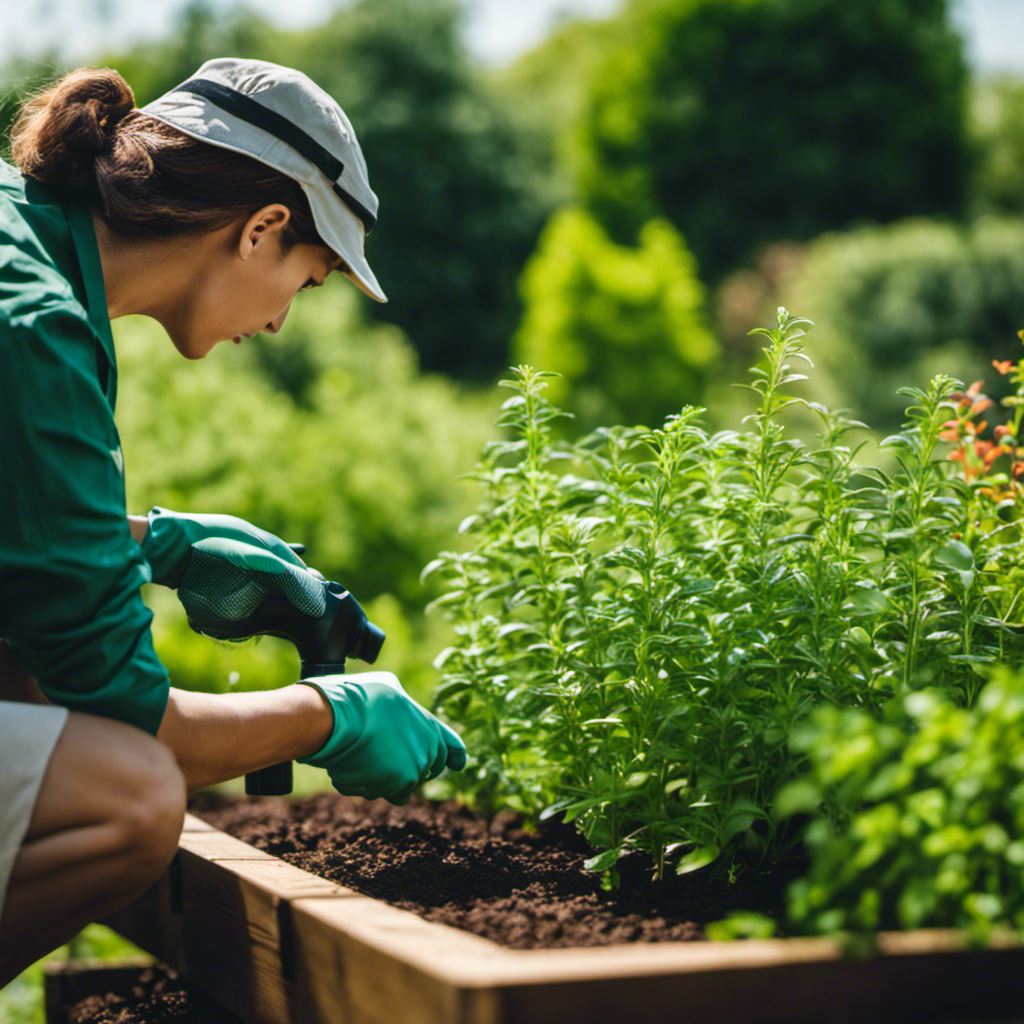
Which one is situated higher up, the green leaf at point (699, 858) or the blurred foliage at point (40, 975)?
the green leaf at point (699, 858)

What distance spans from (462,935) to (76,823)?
1.55ft

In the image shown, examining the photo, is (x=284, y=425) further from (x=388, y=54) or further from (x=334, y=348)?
(x=388, y=54)

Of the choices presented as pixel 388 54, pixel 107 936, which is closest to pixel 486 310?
pixel 388 54

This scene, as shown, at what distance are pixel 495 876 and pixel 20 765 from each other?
2.39ft

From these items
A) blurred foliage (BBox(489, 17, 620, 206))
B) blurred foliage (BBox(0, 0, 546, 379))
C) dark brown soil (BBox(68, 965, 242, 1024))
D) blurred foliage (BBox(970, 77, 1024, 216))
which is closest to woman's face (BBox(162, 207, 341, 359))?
dark brown soil (BBox(68, 965, 242, 1024))

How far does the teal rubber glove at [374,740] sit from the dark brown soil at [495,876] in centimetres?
15

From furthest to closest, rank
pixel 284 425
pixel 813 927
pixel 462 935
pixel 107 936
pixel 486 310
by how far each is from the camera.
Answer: pixel 486 310 < pixel 284 425 < pixel 107 936 < pixel 462 935 < pixel 813 927

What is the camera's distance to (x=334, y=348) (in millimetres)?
10867

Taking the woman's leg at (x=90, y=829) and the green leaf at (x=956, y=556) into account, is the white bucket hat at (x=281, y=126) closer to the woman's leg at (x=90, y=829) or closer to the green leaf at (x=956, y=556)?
the woman's leg at (x=90, y=829)

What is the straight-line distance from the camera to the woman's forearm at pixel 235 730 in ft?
4.30

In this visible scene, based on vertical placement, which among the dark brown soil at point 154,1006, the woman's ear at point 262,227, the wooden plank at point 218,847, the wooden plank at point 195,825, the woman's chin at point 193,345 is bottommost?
the dark brown soil at point 154,1006

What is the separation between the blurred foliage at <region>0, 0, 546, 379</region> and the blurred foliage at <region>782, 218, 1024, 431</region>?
6.67 meters

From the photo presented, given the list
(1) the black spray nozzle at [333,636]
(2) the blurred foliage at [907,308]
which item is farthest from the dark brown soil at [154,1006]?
(2) the blurred foliage at [907,308]

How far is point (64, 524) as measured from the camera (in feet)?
3.83
